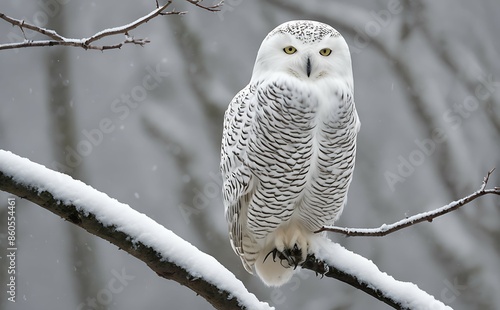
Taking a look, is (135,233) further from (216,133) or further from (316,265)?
(216,133)

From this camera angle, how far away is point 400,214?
5.39m

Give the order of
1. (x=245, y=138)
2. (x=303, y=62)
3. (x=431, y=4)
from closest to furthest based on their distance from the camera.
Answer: (x=303, y=62) < (x=245, y=138) < (x=431, y=4)

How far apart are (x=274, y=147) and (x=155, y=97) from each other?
3.57m

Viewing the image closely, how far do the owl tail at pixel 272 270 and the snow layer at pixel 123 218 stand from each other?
0.73 m

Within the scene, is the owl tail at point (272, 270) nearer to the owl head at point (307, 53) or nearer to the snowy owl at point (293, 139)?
the snowy owl at point (293, 139)

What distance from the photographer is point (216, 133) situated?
5.14m

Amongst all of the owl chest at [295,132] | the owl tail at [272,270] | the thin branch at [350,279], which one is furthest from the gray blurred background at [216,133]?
the owl chest at [295,132]

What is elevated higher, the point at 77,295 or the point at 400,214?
the point at 400,214

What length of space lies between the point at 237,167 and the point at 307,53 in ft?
1.62

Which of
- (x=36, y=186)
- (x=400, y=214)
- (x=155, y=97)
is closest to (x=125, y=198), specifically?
(x=155, y=97)

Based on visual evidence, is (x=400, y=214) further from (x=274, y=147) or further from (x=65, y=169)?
(x=274, y=147)

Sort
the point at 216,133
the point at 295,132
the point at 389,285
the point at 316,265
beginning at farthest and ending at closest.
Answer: the point at 216,133, the point at 316,265, the point at 295,132, the point at 389,285

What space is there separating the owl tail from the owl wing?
16cm

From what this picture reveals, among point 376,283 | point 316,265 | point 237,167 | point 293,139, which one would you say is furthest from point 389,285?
point 237,167
